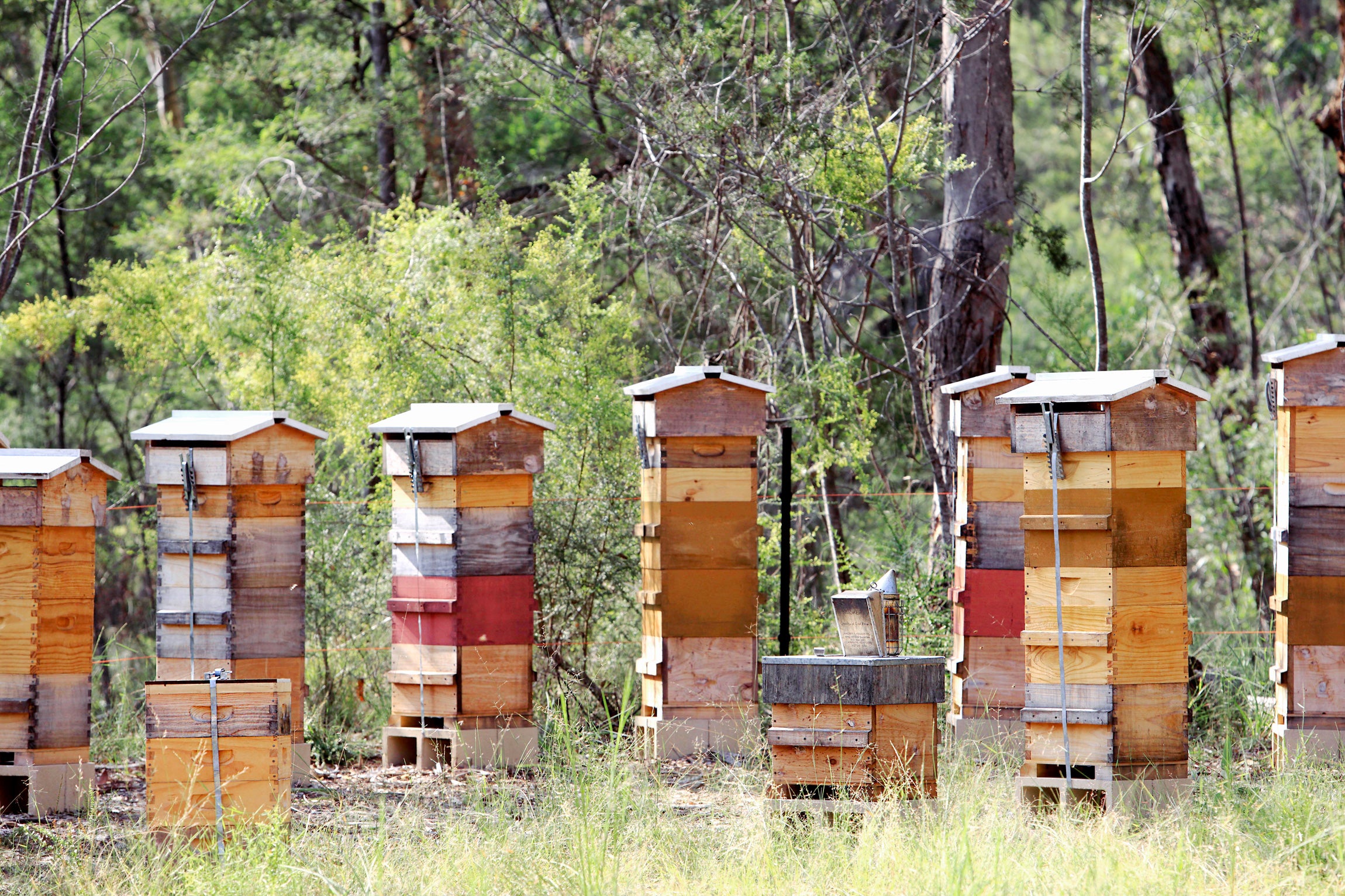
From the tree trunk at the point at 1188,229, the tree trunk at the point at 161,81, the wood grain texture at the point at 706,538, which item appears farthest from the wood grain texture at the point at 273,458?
the tree trunk at the point at 161,81

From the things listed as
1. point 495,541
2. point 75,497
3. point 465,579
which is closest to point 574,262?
point 495,541

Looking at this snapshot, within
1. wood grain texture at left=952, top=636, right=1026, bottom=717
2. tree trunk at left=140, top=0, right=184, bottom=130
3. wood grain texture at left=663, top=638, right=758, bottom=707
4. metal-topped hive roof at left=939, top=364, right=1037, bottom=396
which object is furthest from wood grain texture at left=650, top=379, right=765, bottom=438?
tree trunk at left=140, top=0, right=184, bottom=130

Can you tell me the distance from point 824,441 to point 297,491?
324 centimetres

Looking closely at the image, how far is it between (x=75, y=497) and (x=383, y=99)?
305 inches

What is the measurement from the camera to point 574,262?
310 inches

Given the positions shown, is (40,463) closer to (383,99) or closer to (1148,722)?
(1148,722)

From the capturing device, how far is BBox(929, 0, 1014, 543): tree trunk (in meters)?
8.73

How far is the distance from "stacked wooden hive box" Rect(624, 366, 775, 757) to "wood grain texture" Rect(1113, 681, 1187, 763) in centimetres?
195

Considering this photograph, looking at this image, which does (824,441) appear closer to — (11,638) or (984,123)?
(984,123)

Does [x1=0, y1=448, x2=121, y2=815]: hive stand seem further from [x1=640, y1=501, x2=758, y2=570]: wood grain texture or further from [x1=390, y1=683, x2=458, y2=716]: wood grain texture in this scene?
[x1=640, y1=501, x2=758, y2=570]: wood grain texture

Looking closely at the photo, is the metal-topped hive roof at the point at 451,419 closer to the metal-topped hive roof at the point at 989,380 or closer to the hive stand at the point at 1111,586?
the metal-topped hive roof at the point at 989,380

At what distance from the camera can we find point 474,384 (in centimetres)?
796

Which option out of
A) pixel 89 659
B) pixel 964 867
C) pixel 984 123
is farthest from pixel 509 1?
pixel 964 867

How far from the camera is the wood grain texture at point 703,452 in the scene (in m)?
6.40
